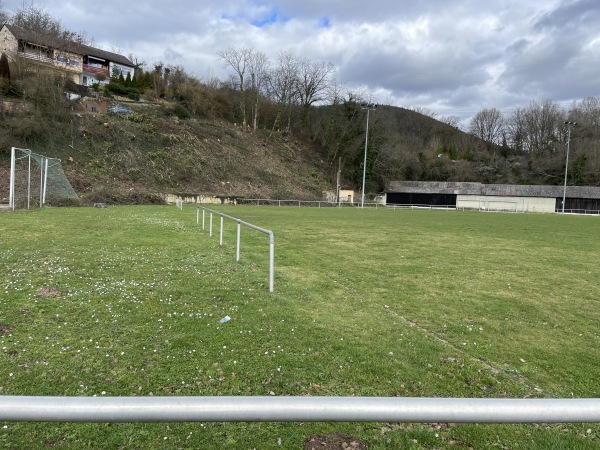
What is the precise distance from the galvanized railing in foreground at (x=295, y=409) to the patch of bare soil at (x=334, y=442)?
1.98 meters

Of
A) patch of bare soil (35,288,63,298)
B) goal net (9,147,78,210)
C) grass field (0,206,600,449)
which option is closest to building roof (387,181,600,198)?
goal net (9,147,78,210)

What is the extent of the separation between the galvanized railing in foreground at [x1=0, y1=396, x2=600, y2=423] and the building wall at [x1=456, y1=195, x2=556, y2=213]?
255 ft

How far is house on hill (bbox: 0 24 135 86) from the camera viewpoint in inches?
2239

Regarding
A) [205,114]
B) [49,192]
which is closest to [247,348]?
[49,192]

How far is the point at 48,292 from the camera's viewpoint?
7047 millimetres

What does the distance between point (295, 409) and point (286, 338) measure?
4065mm

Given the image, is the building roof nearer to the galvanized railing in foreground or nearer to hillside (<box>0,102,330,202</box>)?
hillside (<box>0,102,330,202</box>)

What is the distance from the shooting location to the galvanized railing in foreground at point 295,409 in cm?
144

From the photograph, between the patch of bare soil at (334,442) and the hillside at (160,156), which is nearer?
the patch of bare soil at (334,442)

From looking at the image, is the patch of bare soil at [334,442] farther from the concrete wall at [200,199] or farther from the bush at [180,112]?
the bush at [180,112]

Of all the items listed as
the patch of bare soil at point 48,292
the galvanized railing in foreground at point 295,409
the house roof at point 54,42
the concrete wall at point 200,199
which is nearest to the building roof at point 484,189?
the concrete wall at point 200,199

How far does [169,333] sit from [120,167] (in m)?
48.5

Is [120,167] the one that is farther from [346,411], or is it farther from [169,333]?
[346,411]

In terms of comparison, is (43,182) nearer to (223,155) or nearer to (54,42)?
(223,155)
